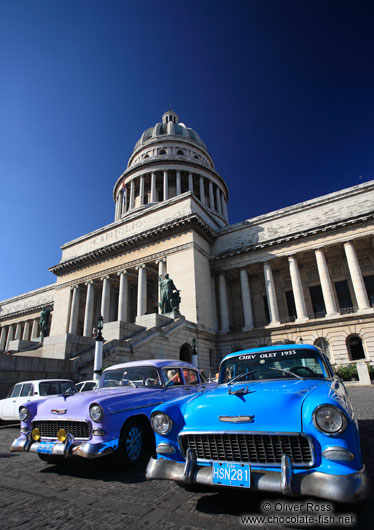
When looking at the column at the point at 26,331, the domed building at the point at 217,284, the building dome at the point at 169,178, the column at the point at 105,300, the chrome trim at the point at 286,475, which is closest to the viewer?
the chrome trim at the point at 286,475

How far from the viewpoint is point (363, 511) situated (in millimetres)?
2824

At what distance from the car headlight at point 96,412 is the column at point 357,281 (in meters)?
23.5

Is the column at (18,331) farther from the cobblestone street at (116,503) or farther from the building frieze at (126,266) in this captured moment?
the cobblestone street at (116,503)

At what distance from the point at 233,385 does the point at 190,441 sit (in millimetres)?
1034

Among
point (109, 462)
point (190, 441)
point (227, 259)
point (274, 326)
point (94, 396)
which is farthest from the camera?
point (227, 259)

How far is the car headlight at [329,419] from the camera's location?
8.36 feet

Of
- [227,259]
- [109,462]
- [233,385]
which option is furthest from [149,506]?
[227,259]

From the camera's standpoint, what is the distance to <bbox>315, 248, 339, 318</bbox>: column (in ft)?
78.7

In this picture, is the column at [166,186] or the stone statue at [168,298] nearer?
the stone statue at [168,298]

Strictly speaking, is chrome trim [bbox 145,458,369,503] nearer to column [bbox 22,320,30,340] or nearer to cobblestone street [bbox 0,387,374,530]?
cobblestone street [bbox 0,387,374,530]

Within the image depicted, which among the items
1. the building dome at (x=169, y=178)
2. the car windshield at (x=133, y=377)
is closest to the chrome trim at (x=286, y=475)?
the car windshield at (x=133, y=377)

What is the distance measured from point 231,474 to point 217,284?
27322 millimetres

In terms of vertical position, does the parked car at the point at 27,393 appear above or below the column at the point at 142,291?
below

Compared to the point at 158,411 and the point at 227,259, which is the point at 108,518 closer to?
the point at 158,411
